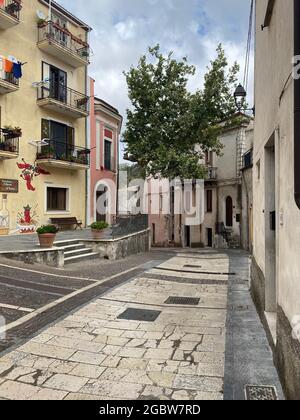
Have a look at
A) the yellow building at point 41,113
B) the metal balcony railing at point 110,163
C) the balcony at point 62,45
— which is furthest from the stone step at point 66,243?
the metal balcony railing at point 110,163

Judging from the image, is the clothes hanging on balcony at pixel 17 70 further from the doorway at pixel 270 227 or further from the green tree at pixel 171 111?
the doorway at pixel 270 227

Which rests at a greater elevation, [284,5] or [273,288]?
[284,5]

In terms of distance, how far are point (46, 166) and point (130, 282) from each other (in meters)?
10.3

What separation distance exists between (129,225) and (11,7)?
1043 cm

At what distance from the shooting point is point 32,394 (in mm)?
3469

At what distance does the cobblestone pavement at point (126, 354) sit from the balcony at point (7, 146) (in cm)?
942

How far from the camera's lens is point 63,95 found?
18266mm

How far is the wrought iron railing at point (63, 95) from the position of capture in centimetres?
1689

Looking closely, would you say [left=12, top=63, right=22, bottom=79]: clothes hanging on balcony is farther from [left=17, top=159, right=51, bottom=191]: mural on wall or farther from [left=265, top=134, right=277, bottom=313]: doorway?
[left=265, top=134, right=277, bottom=313]: doorway

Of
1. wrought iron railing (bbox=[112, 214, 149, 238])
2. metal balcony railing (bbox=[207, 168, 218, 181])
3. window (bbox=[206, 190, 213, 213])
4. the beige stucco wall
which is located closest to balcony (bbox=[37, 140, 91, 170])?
wrought iron railing (bbox=[112, 214, 149, 238])

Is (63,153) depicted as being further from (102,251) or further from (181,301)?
(181,301)

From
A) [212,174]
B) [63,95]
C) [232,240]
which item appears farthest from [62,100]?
[232,240]

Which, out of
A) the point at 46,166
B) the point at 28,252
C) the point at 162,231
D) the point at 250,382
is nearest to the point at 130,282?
the point at 28,252
